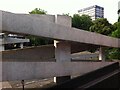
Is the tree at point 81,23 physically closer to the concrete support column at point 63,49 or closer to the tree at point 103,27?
the tree at point 103,27

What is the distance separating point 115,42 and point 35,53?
25.3 feet

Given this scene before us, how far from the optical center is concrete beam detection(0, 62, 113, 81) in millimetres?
11758

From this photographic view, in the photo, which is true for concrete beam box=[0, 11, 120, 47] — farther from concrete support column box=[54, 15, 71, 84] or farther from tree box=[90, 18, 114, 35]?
tree box=[90, 18, 114, 35]

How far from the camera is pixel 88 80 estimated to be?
317 centimetres

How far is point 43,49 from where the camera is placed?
21.4m

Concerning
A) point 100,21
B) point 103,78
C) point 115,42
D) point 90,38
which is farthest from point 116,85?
point 100,21

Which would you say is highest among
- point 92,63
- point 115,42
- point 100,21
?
point 100,21

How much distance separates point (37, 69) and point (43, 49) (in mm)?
7905

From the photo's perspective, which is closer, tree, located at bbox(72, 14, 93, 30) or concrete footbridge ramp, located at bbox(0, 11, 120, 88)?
concrete footbridge ramp, located at bbox(0, 11, 120, 88)

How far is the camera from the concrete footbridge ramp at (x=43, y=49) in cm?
1169

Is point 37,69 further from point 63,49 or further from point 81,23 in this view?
point 81,23

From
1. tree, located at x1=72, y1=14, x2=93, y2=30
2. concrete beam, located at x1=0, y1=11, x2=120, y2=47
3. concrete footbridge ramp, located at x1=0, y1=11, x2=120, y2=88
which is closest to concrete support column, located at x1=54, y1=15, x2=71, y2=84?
concrete footbridge ramp, located at x1=0, y1=11, x2=120, y2=88

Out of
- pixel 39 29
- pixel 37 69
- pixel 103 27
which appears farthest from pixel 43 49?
pixel 103 27

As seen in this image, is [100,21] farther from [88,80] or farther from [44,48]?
[88,80]
